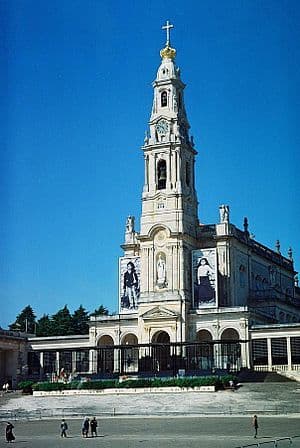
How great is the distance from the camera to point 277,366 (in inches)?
3103

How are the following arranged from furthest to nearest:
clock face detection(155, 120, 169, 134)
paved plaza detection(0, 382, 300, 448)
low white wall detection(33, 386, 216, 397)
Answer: clock face detection(155, 120, 169, 134)
low white wall detection(33, 386, 216, 397)
paved plaza detection(0, 382, 300, 448)

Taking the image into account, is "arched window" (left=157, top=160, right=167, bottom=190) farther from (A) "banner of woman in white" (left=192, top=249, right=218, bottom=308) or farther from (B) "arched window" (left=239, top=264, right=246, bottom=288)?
(B) "arched window" (left=239, top=264, right=246, bottom=288)

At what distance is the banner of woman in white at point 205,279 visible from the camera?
83188mm

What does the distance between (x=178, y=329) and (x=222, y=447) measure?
4670 centimetres

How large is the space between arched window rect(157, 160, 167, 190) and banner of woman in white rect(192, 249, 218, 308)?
838 centimetres

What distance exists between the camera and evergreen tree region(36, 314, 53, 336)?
11894 centimetres

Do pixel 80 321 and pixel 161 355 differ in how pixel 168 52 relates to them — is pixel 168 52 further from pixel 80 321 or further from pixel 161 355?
pixel 80 321

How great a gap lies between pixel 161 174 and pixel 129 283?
11.9 m

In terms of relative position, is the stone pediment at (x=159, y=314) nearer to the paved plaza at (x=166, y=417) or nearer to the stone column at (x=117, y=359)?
the stone column at (x=117, y=359)

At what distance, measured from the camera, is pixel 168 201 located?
86688 mm

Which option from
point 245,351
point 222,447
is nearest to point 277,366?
point 245,351

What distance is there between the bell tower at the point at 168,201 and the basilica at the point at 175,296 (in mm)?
106

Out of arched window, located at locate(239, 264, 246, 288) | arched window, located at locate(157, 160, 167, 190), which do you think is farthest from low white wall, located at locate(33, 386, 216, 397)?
arched window, located at locate(157, 160, 167, 190)

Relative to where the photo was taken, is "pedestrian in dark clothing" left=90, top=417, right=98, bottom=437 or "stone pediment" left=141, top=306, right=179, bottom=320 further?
"stone pediment" left=141, top=306, right=179, bottom=320
